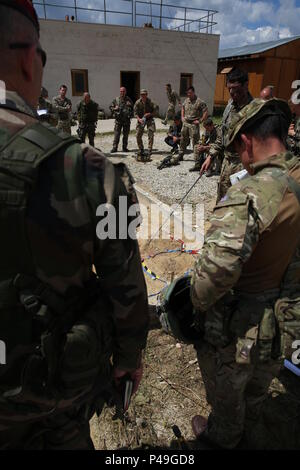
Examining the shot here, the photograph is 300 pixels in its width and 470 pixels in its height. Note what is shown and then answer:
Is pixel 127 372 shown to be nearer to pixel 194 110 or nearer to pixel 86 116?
pixel 194 110

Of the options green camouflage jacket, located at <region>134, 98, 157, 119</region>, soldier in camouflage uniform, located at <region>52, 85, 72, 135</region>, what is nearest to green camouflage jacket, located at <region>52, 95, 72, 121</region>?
soldier in camouflage uniform, located at <region>52, 85, 72, 135</region>

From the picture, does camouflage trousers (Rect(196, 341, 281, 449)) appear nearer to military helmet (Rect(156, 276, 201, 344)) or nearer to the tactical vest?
military helmet (Rect(156, 276, 201, 344))

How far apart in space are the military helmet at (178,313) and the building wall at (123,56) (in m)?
17.6

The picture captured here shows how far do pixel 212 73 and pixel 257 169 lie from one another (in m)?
20.9

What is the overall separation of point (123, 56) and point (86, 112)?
989cm

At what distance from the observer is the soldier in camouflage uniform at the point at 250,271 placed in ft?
4.78

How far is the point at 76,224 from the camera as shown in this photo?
1.03 metres

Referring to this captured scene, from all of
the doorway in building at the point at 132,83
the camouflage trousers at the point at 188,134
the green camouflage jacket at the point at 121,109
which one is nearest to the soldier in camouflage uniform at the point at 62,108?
the green camouflage jacket at the point at 121,109

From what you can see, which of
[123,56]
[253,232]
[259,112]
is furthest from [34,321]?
[123,56]

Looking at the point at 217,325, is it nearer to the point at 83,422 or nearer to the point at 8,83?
the point at 83,422

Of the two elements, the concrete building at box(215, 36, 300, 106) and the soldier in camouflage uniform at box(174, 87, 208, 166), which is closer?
the soldier in camouflage uniform at box(174, 87, 208, 166)

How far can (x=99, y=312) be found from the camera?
49.1 inches

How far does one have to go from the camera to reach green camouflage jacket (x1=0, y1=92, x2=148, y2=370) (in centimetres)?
96

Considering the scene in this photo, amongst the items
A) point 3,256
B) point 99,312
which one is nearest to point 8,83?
point 3,256
